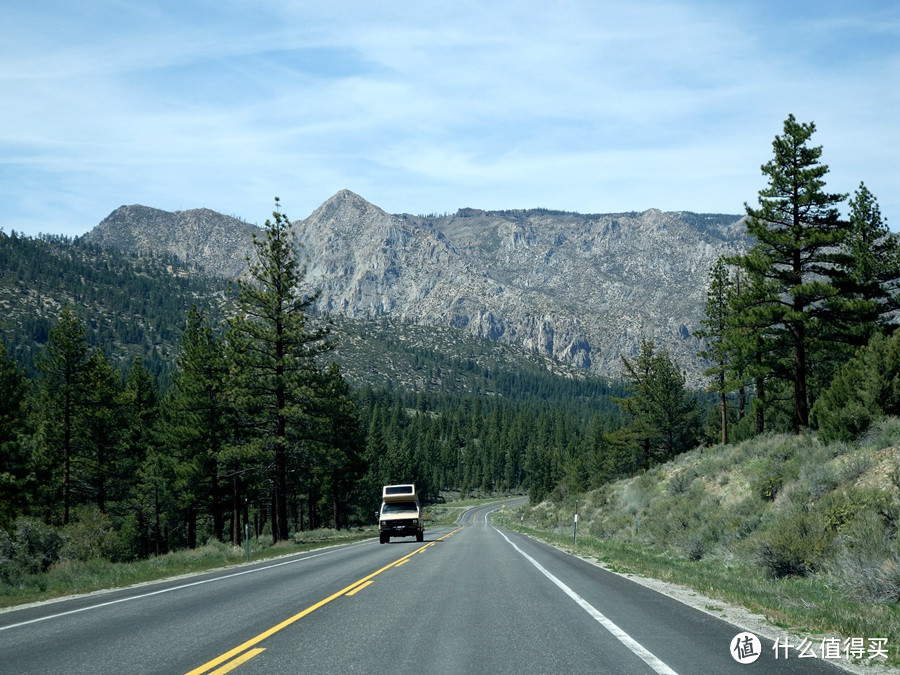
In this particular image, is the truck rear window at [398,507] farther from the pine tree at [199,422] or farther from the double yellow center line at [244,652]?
the double yellow center line at [244,652]

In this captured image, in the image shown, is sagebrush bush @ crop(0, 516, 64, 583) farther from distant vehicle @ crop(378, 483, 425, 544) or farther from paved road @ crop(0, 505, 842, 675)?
distant vehicle @ crop(378, 483, 425, 544)

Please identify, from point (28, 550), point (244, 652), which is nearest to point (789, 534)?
point (244, 652)

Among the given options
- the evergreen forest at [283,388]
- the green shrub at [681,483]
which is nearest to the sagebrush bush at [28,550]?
the evergreen forest at [283,388]

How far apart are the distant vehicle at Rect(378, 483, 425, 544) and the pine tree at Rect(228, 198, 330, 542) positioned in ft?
18.3

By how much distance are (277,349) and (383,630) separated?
28.9 metres

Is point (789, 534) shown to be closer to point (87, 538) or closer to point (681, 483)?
point (681, 483)

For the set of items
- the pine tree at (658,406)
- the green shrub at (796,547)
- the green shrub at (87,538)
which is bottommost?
the green shrub at (87,538)

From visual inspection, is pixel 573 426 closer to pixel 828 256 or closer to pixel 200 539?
pixel 200 539

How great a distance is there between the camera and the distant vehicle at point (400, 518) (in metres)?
35.3

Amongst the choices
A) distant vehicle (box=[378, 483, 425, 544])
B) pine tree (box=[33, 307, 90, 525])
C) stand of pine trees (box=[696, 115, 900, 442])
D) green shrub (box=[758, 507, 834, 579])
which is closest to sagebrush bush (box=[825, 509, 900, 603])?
green shrub (box=[758, 507, 834, 579])

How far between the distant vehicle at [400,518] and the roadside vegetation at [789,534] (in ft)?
25.2

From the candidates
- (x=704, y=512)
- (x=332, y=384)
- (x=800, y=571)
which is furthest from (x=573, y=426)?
(x=800, y=571)

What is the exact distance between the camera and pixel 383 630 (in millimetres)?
8820

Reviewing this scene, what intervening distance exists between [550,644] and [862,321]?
32.1m
